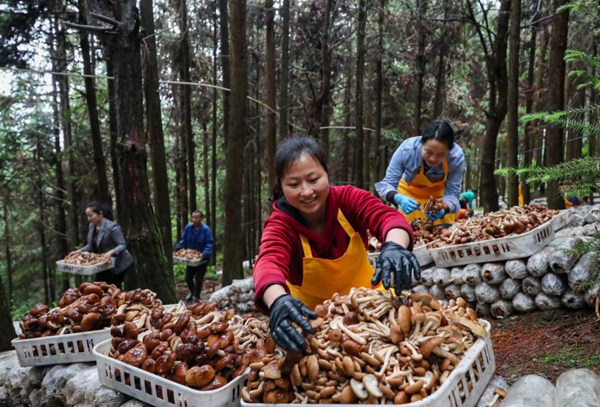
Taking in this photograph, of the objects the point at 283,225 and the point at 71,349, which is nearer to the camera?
the point at 283,225

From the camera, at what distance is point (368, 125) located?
832 inches

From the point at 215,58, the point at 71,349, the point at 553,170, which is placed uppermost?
the point at 215,58

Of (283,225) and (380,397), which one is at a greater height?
(283,225)

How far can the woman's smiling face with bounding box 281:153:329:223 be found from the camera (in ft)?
9.64

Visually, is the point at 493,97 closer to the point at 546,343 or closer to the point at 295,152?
the point at 546,343

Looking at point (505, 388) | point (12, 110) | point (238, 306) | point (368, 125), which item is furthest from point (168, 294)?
point (368, 125)

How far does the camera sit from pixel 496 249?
555 cm

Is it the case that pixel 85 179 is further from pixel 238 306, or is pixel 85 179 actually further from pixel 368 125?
pixel 368 125

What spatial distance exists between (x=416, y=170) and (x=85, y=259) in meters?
6.23

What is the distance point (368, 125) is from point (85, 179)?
1226cm

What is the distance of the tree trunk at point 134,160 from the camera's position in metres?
6.41

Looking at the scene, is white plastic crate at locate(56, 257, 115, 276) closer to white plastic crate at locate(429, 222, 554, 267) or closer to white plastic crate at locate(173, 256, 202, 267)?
white plastic crate at locate(173, 256, 202, 267)

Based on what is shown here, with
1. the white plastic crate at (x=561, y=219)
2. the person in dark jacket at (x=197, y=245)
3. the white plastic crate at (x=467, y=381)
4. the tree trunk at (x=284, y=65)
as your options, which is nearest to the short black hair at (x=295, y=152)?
the white plastic crate at (x=467, y=381)

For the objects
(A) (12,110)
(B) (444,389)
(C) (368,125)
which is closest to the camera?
(B) (444,389)
